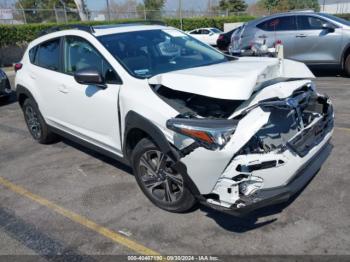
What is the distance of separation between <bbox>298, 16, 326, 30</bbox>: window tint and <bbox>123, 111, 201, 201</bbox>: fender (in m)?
7.27

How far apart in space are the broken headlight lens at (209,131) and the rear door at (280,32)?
7237 millimetres

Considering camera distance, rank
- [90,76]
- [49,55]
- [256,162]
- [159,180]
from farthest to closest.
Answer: [49,55], [90,76], [159,180], [256,162]

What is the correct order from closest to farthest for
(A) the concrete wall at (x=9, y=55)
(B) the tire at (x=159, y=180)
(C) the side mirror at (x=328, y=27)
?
1. (B) the tire at (x=159, y=180)
2. (C) the side mirror at (x=328, y=27)
3. (A) the concrete wall at (x=9, y=55)

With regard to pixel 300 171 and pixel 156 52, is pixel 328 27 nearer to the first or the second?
pixel 156 52

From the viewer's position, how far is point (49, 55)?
17.2 ft

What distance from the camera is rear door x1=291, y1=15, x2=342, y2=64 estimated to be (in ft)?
29.7

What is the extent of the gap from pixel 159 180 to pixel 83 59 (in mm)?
1826

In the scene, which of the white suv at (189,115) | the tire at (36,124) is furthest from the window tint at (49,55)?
the tire at (36,124)

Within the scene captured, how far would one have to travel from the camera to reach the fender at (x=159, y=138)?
3.13m

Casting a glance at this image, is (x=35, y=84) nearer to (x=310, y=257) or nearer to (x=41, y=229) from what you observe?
(x=41, y=229)

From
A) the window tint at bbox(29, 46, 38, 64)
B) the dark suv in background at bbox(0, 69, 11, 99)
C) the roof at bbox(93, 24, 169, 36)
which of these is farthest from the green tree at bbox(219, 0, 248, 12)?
the roof at bbox(93, 24, 169, 36)

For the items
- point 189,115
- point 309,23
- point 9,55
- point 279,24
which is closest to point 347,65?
point 309,23

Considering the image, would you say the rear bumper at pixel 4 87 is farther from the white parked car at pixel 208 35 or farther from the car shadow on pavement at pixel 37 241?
the white parked car at pixel 208 35

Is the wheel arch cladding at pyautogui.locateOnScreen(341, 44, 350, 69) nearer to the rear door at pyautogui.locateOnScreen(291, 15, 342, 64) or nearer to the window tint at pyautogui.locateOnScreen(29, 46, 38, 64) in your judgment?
the rear door at pyautogui.locateOnScreen(291, 15, 342, 64)
